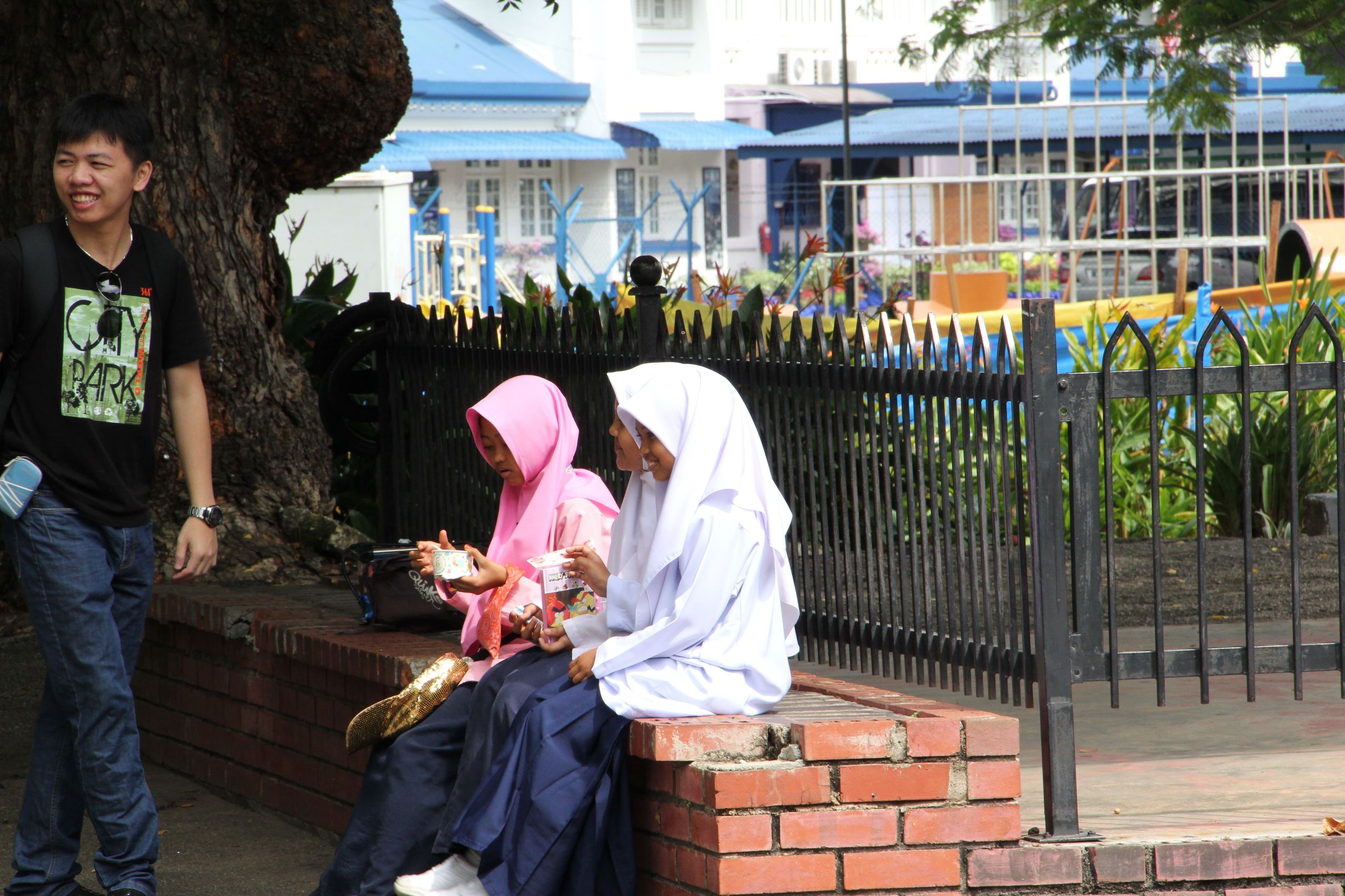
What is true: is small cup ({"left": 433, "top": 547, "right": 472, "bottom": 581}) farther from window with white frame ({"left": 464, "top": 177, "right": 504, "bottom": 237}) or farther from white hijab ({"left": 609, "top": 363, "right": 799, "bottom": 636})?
window with white frame ({"left": 464, "top": 177, "right": 504, "bottom": 237})

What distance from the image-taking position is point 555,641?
3.67 m

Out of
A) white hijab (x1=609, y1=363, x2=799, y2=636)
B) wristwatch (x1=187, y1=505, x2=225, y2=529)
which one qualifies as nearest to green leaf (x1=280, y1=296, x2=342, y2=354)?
wristwatch (x1=187, y1=505, x2=225, y2=529)

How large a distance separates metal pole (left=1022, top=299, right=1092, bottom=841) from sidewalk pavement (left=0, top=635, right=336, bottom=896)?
1.97 m

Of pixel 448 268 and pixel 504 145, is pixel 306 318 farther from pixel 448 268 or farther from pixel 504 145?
pixel 504 145

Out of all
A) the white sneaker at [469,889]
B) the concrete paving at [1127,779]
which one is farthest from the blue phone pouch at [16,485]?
the white sneaker at [469,889]

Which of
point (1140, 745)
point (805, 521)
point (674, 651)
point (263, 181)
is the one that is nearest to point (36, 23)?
point (263, 181)

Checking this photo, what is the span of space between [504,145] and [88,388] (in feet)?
A: 97.2

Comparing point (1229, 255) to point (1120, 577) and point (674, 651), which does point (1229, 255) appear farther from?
point (674, 651)

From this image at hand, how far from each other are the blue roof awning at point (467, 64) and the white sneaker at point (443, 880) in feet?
94.8

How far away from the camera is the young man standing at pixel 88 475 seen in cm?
365

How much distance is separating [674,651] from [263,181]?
12.1 feet

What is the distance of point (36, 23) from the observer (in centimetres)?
585

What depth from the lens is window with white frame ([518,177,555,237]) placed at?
1410 inches

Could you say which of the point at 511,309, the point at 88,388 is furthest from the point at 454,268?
the point at 88,388
